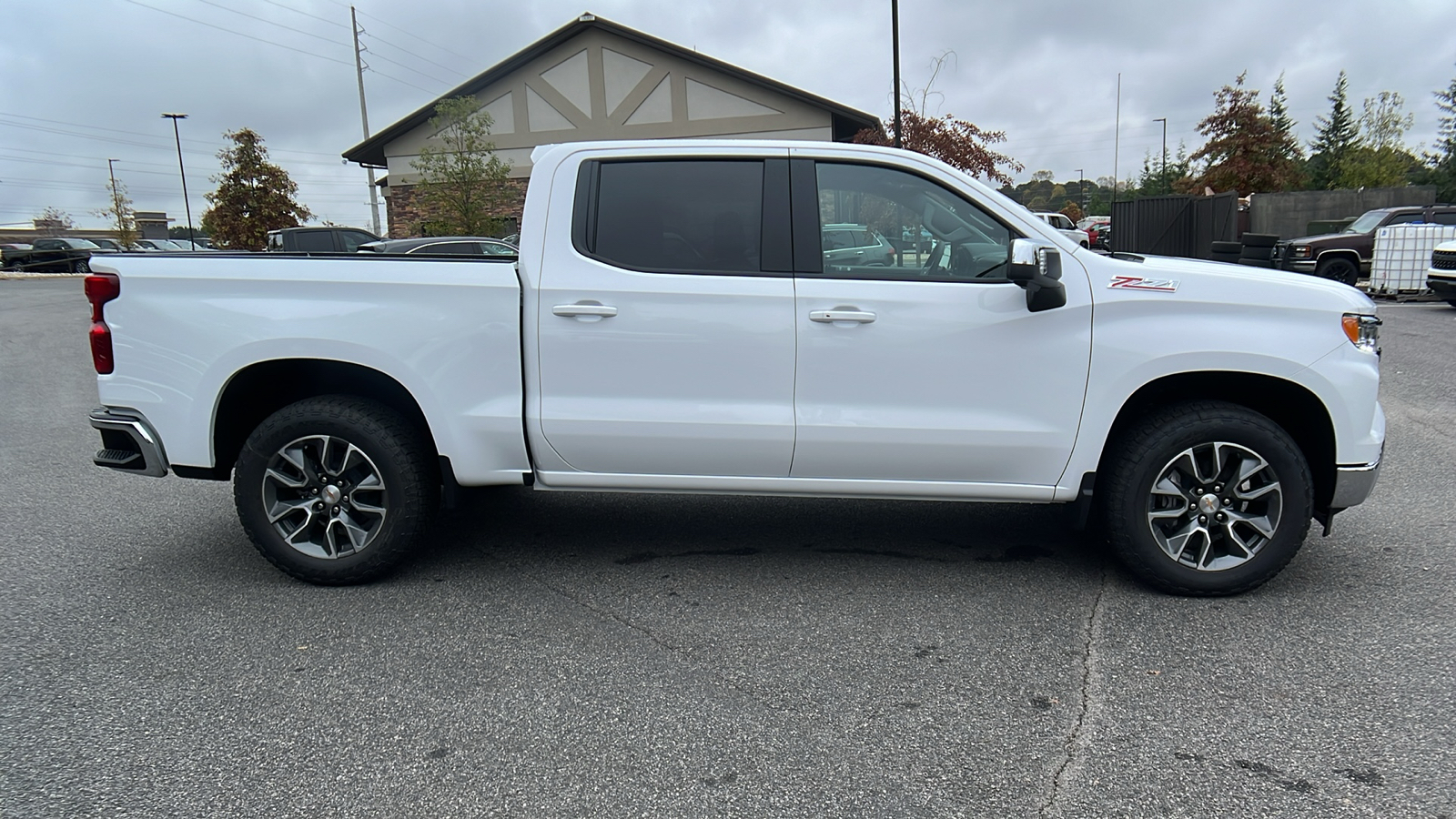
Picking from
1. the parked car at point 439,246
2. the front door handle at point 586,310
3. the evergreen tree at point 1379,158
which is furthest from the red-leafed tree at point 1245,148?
the front door handle at point 586,310

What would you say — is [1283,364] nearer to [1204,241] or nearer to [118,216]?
[1204,241]

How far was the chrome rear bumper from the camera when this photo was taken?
13.9 ft

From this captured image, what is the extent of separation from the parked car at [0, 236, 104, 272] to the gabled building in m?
22.7

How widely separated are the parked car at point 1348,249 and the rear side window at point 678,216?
17544mm

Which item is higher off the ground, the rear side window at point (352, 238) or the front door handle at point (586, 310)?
the rear side window at point (352, 238)

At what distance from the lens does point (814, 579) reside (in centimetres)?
434

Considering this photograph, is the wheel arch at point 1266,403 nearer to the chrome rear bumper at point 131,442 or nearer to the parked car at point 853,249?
the parked car at point 853,249

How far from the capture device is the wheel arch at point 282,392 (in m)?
4.28

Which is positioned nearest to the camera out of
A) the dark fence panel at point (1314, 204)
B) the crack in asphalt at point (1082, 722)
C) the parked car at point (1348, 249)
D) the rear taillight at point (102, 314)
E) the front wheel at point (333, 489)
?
the crack in asphalt at point (1082, 722)

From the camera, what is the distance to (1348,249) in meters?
18.1

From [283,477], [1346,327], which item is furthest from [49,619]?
[1346,327]

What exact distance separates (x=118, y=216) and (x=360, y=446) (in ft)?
222

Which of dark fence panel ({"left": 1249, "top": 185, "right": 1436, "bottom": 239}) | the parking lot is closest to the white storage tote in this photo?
dark fence panel ({"left": 1249, "top": 185, "right": 1436, "bottom": 239})

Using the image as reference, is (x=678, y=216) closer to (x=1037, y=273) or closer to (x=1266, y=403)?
(x=1037, y=273)
